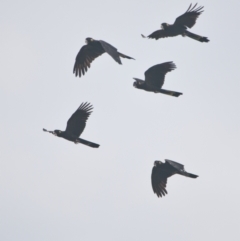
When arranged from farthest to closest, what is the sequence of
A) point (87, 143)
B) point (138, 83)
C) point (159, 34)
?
point (159, 34)
point (138, 83)
point (87, 143)

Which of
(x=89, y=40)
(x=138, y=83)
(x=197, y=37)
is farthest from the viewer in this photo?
(x=197, y=37)

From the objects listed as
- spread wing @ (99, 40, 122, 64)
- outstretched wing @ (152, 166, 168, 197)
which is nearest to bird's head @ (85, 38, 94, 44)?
spread wing @ (99, 40, 122, 64)

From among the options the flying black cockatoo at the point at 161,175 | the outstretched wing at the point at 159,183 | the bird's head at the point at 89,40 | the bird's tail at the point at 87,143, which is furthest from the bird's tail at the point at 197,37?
the bird's tail at the point at 87,143

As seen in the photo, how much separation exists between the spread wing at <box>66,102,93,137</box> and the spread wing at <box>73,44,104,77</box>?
2.92m

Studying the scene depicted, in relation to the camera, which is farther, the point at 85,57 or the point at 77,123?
the point at 85,57

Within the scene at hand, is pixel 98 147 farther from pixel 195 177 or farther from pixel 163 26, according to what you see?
pixel 163 26

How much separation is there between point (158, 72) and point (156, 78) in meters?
0.28

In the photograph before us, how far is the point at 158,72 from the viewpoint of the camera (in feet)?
113

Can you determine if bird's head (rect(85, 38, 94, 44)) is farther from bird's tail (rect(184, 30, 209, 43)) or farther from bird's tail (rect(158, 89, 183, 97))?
bird's tail (rect(184, 30, 209, 43))

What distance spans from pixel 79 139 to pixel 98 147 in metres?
1.29

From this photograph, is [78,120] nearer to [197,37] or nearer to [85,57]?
[85,57]

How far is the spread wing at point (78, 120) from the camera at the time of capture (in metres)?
33.1

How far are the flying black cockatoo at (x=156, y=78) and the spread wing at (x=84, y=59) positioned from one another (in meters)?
2.47

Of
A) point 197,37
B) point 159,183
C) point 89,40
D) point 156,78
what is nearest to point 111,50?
point 89,40
